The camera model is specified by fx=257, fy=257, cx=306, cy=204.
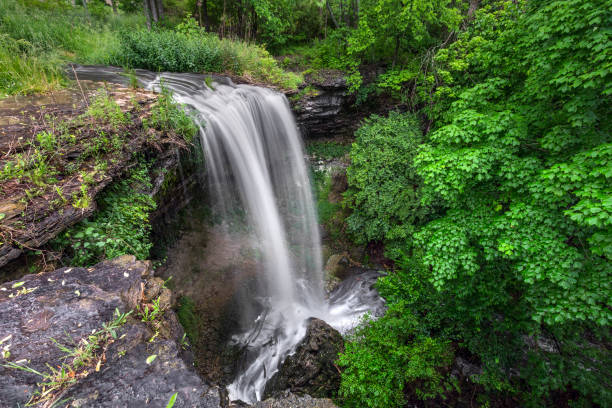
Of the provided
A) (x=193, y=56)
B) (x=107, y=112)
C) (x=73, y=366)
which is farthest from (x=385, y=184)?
(x=193, y=56)

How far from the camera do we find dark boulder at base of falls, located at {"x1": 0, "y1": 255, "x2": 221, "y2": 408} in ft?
6.19

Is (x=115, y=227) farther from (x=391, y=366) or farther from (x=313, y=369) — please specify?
(x=391, y=366)

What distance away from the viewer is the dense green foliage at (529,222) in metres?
3.08

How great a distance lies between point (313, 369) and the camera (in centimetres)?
426

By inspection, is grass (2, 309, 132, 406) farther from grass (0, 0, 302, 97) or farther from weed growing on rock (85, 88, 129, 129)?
grass (0, 0, 302, 97)

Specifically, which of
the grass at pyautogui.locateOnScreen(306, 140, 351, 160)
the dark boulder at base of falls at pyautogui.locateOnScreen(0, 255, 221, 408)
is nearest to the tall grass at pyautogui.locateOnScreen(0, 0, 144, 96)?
the dark boulder at base of falls at pyautogui.locateOnScreen(0, 255, 221, 408)

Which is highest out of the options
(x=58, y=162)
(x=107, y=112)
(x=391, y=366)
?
(x=107, y=112)

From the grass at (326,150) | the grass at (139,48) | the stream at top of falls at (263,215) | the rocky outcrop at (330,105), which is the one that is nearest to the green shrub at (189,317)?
the stream at top of falls at (263,215)

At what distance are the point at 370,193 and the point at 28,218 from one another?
20.7ft

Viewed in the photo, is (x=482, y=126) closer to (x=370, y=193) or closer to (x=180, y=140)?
(x=370, y=193)

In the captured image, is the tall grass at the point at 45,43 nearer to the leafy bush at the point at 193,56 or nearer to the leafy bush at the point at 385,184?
the leafy bush at the point at 193,56

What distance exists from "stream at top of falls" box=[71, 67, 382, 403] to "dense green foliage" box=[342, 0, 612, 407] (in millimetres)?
1767

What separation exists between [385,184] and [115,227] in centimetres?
580

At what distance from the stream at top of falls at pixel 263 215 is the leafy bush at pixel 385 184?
141 centimetres
